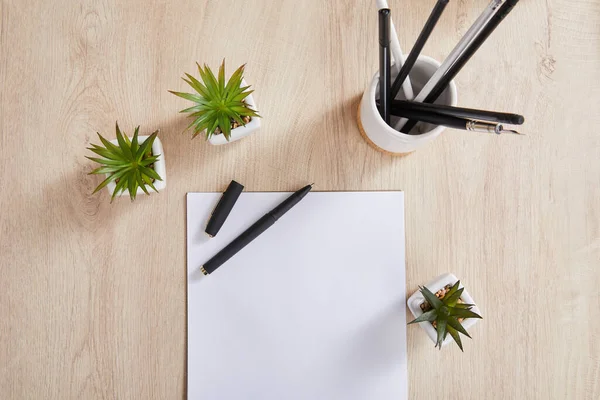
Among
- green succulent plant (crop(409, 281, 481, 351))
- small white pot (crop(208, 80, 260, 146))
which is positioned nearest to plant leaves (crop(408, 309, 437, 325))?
green succulent plant (crop(409, 281, 481, 351))

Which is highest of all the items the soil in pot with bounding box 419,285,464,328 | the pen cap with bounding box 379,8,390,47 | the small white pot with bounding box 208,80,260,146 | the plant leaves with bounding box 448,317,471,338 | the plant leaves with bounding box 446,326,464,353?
the pen cap with bounding box 379,8,390,47

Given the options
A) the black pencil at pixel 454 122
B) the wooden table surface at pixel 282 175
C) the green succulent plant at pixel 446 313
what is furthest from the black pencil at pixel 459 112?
the green succulent plant at pixel 446 313

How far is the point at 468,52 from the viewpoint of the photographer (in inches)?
17.3

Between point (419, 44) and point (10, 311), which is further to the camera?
point (10, 311)

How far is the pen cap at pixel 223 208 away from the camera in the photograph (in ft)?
2.00

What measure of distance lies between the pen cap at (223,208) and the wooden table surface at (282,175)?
22mm

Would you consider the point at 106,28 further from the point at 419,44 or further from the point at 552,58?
the point at 552,58

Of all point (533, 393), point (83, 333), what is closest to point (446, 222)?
point (533, 393)

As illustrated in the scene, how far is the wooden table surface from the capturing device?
24.1 inches

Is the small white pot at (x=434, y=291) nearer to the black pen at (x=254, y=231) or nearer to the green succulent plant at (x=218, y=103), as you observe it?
the black pen at (x=254, y=231)

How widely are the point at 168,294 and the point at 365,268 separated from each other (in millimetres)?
269

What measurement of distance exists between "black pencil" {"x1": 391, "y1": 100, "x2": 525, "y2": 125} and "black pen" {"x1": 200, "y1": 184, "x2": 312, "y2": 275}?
0.53 ft

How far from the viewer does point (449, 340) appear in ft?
1.98

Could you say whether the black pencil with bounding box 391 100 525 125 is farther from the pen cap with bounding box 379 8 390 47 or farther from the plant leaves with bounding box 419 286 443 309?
the plant leaves with bounding box 419 286 443 309
